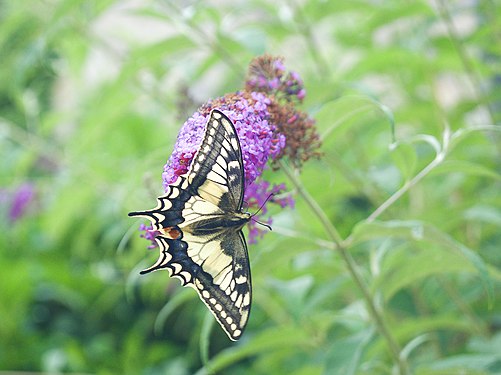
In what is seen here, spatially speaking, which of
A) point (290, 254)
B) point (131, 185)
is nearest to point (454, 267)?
point (290, 254)

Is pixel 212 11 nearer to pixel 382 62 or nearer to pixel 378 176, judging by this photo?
pixel 382 62

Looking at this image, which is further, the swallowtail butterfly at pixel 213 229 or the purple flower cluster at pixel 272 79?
the purple flower cluster at pixel 272 79

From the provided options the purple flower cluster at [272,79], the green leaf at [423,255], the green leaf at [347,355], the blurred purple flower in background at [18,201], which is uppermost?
the blurred purple flower in background at [18,201]

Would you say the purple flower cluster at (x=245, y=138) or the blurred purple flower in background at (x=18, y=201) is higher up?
the blurred purple flower in background at (x=18, y=201)

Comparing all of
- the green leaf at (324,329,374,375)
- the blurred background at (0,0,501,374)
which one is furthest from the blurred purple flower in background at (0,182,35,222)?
the green leaf at (324,329,374,375)

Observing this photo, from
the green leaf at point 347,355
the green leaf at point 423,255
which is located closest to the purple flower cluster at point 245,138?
the green leaf at point 423,255

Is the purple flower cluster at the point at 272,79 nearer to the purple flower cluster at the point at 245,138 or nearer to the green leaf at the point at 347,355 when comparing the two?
the purple flower cluster at the point at 245,138

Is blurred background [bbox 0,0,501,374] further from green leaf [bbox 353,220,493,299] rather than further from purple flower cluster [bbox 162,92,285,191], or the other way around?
purple flower cluster [bbox 162,92,285,191]
